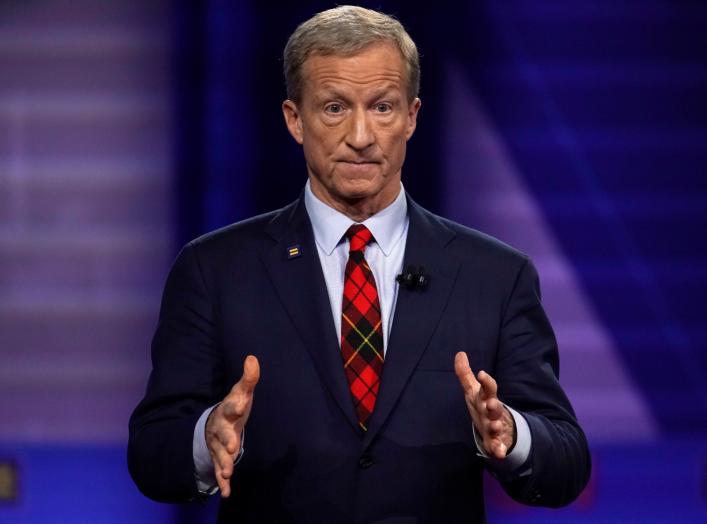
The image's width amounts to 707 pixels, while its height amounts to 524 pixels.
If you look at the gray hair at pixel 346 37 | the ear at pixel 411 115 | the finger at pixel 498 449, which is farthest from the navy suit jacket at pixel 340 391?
the gray hair at pixel 346 37

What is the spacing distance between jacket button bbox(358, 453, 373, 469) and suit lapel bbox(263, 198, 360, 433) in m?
0.05

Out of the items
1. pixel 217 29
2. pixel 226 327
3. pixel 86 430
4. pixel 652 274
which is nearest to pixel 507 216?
pixel 652 274

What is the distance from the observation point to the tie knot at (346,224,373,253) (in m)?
2.63

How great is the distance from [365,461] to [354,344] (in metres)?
0.24

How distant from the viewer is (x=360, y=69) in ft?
8.50

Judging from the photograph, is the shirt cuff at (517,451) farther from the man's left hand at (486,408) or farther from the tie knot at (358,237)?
the tie knot at (358,237)

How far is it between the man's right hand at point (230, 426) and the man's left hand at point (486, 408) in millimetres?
378

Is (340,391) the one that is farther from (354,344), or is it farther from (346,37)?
(346,37)

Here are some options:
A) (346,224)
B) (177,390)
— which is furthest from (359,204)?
(177,390)

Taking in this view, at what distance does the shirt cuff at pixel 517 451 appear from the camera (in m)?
2.30

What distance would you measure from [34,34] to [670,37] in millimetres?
2201

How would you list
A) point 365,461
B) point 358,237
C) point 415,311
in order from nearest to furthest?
point 365,461 → point 415,311 → point 358,237

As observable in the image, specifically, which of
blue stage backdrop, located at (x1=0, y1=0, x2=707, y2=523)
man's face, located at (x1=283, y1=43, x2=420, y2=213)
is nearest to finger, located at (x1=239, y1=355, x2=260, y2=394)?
man's face, located at (x1=283, y1=43, x2=420, y2=213)

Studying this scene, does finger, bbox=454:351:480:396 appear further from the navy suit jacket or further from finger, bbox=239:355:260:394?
finger, bbox=239:355:260:394
